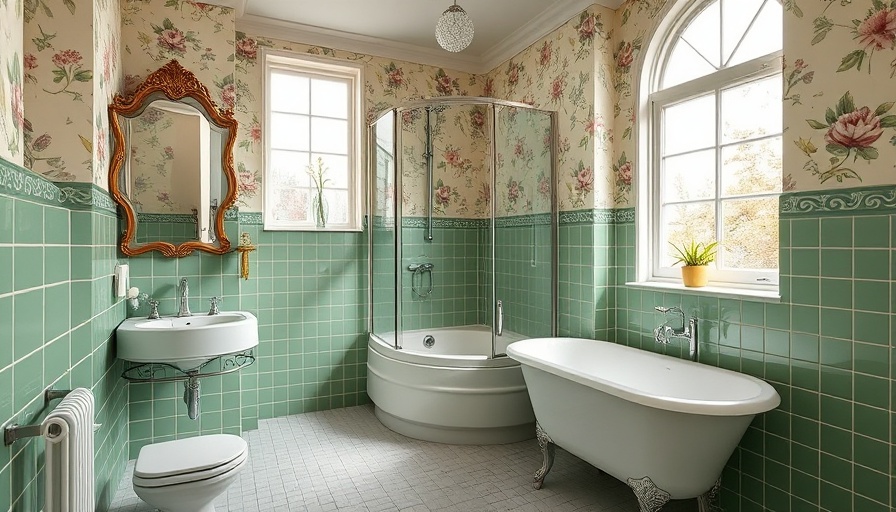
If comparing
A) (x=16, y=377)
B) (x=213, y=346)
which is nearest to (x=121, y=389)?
(x=213, y=346)

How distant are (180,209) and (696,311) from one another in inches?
111

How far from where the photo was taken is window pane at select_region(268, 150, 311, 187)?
3.46 metres

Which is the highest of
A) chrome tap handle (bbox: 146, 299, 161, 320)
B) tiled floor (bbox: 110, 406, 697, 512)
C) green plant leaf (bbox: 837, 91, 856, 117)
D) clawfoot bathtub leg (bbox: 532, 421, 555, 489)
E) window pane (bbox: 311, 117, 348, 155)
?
window pane (bbox: 311, 117, 348, 155)

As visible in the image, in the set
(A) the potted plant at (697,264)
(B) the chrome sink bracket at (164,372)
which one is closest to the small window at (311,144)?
(B) the chrome sink bracket at (164,372)

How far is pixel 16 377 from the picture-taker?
1206 millimetres

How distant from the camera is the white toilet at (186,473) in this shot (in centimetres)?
186

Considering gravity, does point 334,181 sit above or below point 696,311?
above

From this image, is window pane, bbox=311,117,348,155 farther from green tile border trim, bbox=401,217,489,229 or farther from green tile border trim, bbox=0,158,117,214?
green tile border trim, bbox=0,158,117,214

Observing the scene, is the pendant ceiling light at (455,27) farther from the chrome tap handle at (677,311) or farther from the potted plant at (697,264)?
the chrome tap handle at (677,311)

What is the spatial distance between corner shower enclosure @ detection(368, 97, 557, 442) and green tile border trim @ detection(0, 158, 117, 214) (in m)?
1.59

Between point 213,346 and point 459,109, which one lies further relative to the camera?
point 459,109

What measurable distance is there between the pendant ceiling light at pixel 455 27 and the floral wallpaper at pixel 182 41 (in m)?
1.34

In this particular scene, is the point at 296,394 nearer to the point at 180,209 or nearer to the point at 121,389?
the point at 121,389

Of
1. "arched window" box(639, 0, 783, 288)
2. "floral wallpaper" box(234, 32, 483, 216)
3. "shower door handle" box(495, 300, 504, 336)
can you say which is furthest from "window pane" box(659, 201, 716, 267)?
"floral wallpaper" box(234, 32, 483, 216)
